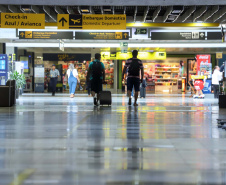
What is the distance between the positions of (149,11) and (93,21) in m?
3.48

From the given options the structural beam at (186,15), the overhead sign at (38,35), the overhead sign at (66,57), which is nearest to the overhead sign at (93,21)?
the structural beam at (186,15)

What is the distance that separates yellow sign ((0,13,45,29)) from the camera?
18.8 metres

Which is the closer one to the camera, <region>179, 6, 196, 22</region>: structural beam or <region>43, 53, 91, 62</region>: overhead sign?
<region>179, 6, 196, 22</region>: structural beam

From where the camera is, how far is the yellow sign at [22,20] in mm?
18844

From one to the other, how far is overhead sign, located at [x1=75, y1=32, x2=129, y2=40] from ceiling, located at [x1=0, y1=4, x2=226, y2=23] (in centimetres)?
94

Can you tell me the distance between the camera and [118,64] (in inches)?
1533

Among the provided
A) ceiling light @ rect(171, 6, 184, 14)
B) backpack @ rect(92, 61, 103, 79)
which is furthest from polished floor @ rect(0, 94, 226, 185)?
ceiling light @ rect(171, 6, 184, 14)

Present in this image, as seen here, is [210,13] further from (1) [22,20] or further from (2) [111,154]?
(2) [111,154]

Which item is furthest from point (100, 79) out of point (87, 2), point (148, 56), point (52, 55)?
point (52, 55)

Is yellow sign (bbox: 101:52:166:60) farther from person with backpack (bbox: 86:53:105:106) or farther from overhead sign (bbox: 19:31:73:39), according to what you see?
person with backpack (bbox: 86:53:105:106)

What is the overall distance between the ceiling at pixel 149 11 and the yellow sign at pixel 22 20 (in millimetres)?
249

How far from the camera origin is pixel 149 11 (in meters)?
21.4

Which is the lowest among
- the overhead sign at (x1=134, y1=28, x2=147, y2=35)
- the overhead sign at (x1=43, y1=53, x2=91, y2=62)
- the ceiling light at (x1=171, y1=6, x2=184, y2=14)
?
the overhead sign at (x1=43, y1=53, x2=91, y2=62)

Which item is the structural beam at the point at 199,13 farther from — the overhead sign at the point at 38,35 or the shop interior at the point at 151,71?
the shop interior at the point at 151,71
